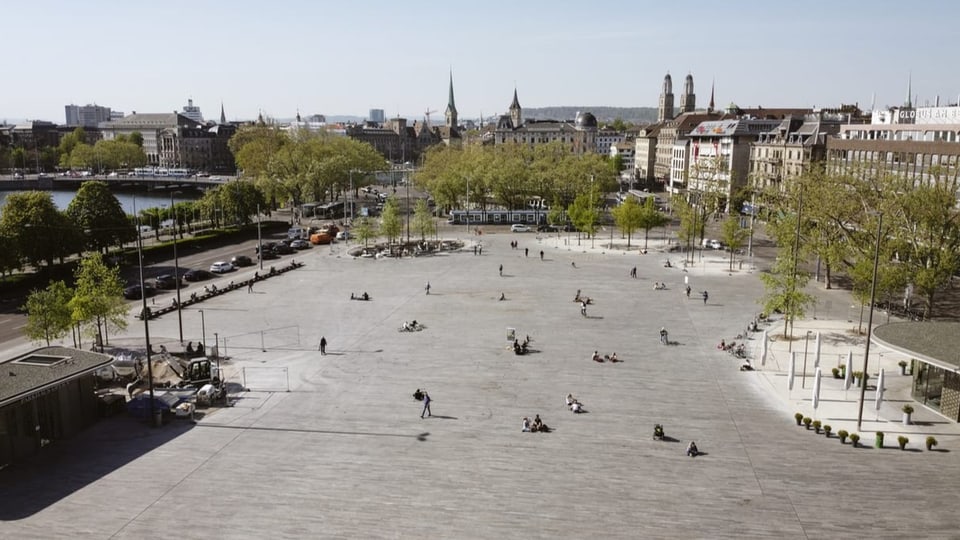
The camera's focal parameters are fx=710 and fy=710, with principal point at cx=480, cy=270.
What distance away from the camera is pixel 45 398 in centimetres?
3105

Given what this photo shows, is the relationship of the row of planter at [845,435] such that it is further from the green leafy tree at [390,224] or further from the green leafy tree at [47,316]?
the green leafy tree at [390,224]

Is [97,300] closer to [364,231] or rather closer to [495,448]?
[495,448]

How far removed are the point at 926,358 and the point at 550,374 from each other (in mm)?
18881

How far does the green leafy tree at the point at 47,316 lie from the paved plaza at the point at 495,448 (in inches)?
271

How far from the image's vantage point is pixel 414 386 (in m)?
38.1

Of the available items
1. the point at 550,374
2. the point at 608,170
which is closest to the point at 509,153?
the point at 608,170

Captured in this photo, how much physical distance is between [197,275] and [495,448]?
47.5m

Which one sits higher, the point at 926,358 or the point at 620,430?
the point at 926,358

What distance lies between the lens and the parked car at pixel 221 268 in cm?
7144

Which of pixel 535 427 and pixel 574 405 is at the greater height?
pixel 574 405

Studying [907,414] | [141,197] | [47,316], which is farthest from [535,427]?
[141,197]

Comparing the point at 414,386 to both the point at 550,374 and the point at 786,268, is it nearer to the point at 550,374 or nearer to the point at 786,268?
the point at 550,374

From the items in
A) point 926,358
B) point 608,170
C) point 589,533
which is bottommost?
point 589,533

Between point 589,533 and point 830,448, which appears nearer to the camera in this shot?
point 589,533
